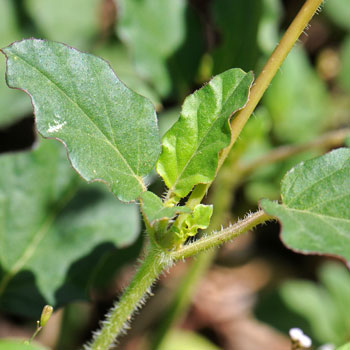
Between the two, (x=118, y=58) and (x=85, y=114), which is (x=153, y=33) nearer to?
(x=118, y=58)

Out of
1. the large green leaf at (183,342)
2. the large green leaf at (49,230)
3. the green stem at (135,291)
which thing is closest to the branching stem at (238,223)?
the green stem at (135,291)

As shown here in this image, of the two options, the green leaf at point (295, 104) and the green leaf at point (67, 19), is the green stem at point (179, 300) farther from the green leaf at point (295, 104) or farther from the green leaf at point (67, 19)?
the green leaf at point (67, 19)

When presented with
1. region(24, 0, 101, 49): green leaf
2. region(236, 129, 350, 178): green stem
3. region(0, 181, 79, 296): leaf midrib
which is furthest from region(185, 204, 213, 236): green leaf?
region(24, 0, 101, 49): green leaf

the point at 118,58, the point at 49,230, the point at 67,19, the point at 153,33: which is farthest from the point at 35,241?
the point at 67,19

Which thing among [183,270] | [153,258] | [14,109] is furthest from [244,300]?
[153,258]

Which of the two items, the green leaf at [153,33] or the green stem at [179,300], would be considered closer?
the green leaf at [153,33]

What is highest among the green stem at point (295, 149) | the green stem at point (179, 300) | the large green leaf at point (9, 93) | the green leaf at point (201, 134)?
the green leaf at point (201, 134)

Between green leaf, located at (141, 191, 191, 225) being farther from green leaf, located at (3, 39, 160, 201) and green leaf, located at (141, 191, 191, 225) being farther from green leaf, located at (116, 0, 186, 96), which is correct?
green leaf, located at (116, 0, 186, 96)
